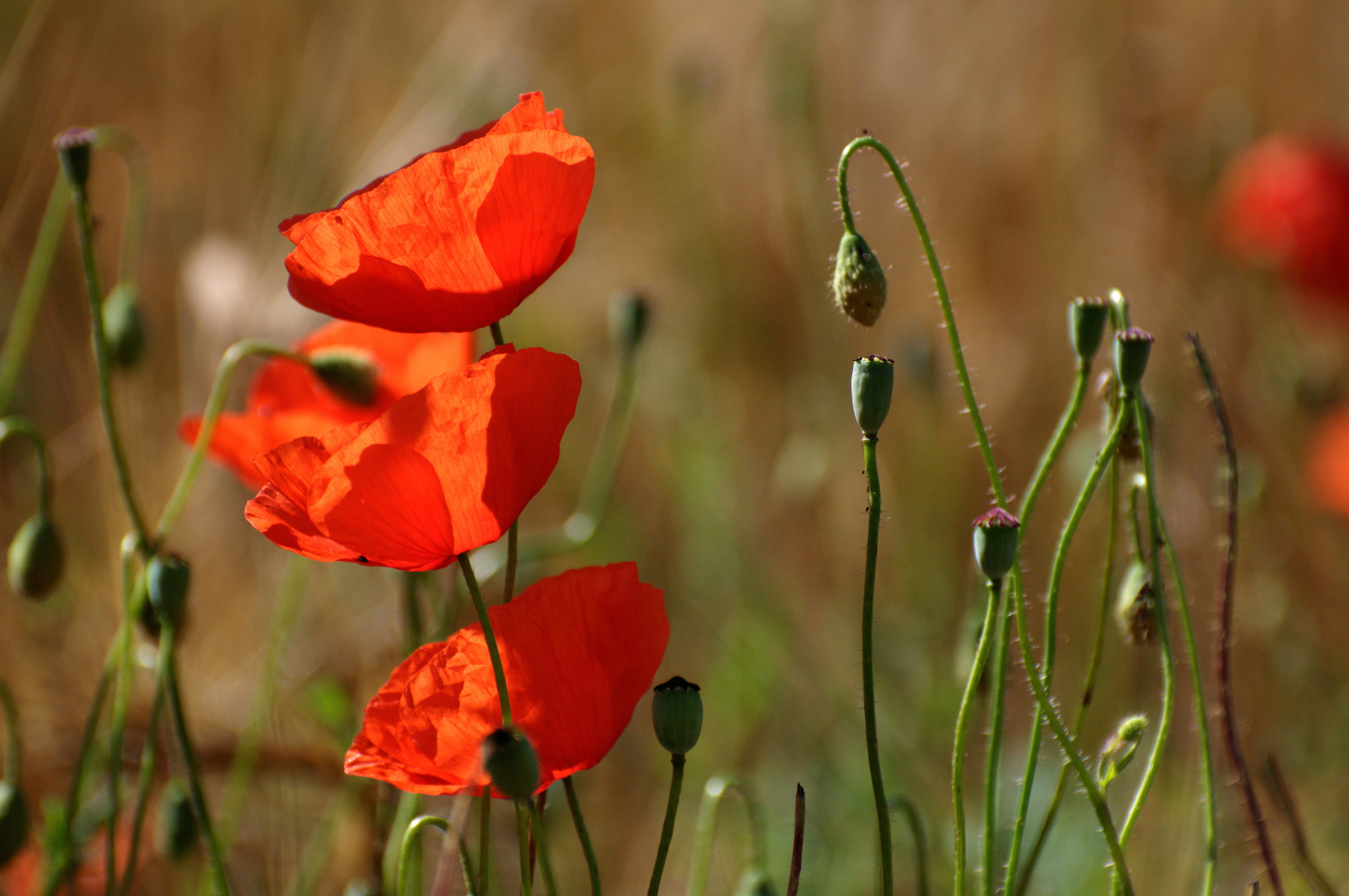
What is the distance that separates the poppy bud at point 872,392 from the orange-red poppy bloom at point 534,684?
0.12 metres

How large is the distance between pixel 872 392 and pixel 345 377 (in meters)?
0.36

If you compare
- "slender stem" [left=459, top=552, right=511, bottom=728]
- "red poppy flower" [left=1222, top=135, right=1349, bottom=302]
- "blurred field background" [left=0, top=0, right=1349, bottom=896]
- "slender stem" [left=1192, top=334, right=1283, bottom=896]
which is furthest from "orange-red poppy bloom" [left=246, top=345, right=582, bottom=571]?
"red poppy flower" [left=1222, top=135, right=1349, bottom=302]

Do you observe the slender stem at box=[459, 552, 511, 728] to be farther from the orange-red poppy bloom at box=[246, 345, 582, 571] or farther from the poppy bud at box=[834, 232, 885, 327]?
the poppy bud at box=[834, 232, 885, 327]

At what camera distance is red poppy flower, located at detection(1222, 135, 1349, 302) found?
1582 millimetres

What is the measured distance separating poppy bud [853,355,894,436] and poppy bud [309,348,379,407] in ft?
1.14

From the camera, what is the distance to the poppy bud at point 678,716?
0.52 m

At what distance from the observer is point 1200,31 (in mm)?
2277

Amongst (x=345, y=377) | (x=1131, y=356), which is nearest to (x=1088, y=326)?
(x=1131, y=356)

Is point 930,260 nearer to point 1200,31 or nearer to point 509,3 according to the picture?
point 509,3

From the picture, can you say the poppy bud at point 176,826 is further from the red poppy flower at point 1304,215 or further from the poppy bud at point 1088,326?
the red poppy flower at point 1304,215

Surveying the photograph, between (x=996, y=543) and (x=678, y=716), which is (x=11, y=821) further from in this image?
(x=996, y=543)

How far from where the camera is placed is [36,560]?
30.3 inches

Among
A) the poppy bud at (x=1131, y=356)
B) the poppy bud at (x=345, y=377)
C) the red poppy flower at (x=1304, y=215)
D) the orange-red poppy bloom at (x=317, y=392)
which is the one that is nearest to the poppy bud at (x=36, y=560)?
the orange-red poppy bloom at (x=317, y=392)

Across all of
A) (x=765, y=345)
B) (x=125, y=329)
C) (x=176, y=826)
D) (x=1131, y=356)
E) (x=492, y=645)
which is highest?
(x=765, y=345)
